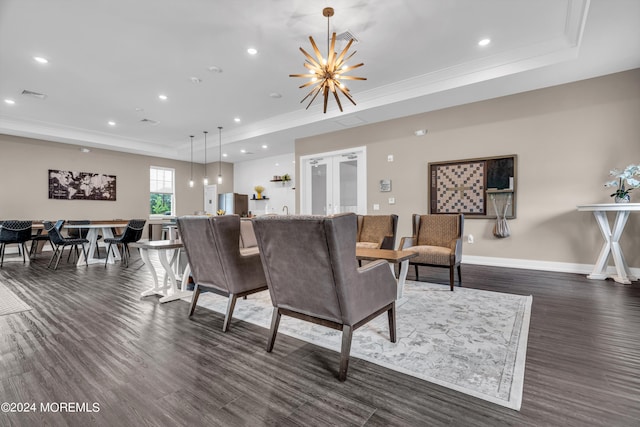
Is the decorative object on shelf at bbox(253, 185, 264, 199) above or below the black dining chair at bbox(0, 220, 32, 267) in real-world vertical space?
above

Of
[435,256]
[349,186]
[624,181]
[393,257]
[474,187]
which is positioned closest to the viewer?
[393,257]

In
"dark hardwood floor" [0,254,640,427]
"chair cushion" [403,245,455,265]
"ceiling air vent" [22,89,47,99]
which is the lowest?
"dark hardwood floor" [0,254,640,427]

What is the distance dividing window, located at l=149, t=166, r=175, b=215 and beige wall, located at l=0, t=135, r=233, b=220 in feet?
0.63

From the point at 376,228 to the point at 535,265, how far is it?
8.94 feet

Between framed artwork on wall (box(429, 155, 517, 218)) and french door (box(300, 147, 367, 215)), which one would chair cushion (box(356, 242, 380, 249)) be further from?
french door (box(300, 147, 367, 215))

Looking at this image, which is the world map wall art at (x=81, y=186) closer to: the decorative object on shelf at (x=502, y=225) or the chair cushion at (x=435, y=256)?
the chair cushion at (x=435, y=256)

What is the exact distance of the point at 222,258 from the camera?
245cm

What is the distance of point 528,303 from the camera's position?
9.98 ft

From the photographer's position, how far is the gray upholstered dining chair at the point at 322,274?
66.2 inches

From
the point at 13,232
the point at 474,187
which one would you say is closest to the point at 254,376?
the point at 474,187

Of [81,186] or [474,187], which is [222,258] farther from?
[81,186]

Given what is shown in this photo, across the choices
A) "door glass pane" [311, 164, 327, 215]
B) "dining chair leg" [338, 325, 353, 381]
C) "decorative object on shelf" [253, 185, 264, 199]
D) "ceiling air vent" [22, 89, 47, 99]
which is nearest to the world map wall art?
"ceiling air vent" [22, 89, 47, 99]

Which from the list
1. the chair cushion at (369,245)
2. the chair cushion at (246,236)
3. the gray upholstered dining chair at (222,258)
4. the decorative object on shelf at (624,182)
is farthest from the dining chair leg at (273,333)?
the decorative object on shelf at (624,182)

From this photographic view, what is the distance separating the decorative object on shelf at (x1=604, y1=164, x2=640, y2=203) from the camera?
385 cm
